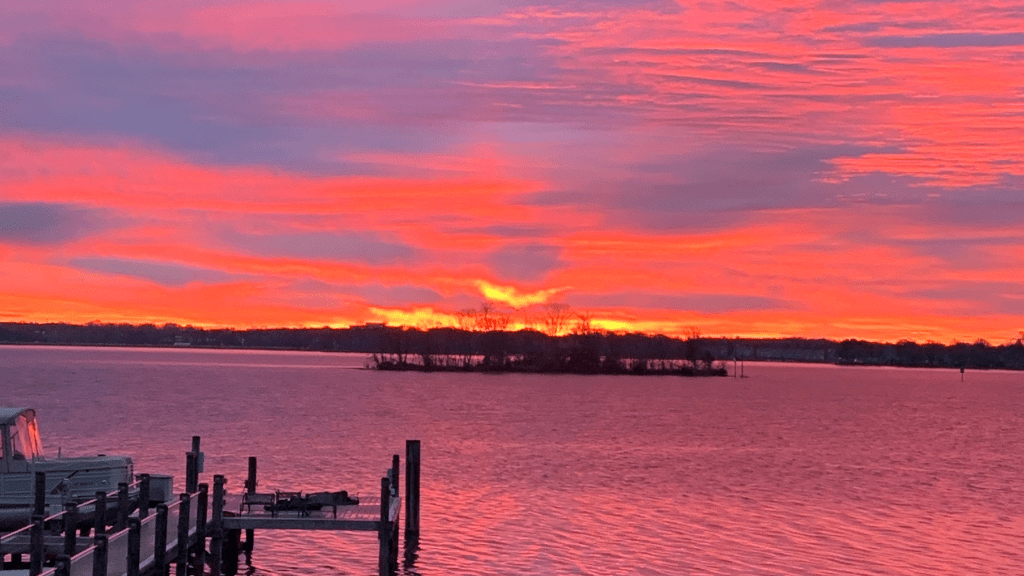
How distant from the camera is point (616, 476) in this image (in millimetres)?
56562

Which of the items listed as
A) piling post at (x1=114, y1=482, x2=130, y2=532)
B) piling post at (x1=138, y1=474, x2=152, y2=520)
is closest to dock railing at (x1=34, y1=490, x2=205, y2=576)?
piling post at (x1=114, y1=482, x2=130, y2=532)

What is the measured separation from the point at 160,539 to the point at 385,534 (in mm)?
6546

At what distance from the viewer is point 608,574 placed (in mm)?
32750

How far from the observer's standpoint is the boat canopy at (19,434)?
29.2 meters

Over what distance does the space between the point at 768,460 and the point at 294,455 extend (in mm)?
23919

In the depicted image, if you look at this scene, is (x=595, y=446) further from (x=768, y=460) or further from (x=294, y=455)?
(x=294, y=455)

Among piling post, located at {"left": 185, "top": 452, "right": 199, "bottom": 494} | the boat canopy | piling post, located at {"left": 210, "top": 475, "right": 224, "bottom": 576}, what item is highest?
the boat canopy

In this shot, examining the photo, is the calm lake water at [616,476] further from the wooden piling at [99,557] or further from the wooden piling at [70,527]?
the wooden piling at [99,557]

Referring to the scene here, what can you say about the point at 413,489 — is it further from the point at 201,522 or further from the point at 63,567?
the point at 63,567

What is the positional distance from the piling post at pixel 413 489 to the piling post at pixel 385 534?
656cm

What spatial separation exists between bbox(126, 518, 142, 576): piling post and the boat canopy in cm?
797

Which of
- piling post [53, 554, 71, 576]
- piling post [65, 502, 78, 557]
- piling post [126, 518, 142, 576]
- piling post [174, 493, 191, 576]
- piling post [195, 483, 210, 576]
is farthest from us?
piling post [195, 483, 210, 576]

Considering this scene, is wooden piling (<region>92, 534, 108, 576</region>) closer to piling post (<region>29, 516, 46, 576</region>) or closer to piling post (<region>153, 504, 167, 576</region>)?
piling post (<region>29, 516, 46, 576</region>)

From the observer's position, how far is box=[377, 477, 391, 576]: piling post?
96.6ft
